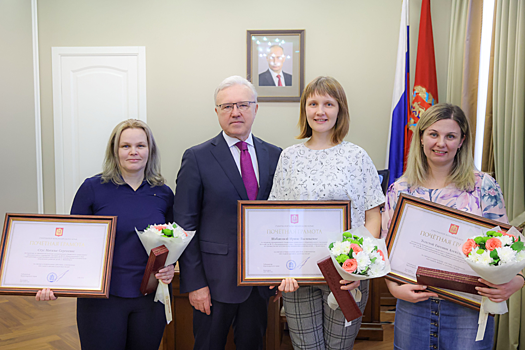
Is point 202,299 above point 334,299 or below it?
below

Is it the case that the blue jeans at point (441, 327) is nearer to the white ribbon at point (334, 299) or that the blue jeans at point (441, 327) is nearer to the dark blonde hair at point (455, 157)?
the white ribbon at point (334, 299)

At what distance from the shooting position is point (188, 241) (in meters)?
1.57

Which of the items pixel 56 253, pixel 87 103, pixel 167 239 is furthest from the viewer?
pixel 87 103

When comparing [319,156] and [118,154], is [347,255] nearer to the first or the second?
[319,156]

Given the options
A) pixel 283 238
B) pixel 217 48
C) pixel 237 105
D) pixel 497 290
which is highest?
pixel 217 48

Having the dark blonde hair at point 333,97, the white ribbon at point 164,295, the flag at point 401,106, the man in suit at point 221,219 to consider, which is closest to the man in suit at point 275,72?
the flag at point 401,106

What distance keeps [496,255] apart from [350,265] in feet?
1.47

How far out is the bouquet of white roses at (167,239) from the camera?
1512 mm

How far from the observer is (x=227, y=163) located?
1.70 m

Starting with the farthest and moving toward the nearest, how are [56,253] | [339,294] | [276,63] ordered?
1. [276,63]
2. [56,253]
3. [339,294]

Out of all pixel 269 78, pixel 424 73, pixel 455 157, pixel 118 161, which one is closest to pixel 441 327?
pixel 455 157

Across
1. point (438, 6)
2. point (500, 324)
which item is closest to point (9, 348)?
point (500, 324)

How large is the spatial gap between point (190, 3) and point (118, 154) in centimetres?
293

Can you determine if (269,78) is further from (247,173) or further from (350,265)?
(350,265)
